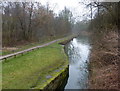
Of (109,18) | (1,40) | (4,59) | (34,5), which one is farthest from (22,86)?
(34,5)

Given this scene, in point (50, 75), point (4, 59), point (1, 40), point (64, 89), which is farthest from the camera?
point (1, 40)

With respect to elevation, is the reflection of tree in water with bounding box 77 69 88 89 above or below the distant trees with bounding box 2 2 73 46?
below

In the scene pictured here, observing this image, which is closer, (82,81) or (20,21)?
(82,81)

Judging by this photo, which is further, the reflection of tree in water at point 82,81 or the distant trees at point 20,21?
the distant trees at point 20,21

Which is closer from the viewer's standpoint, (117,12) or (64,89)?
(64,89)

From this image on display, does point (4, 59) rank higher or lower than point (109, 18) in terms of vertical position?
lower

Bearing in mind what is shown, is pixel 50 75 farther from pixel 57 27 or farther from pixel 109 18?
pixel 57 27

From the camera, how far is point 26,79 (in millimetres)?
7234

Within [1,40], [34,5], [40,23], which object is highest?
[34,5]

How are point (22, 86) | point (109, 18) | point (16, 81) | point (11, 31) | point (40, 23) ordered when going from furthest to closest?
1. point (40, 23)
2. point (11, 31)
3. point (109, 18)
4. point (16, 81)
5. point (22, 86)

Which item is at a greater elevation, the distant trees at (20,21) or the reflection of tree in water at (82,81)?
the distant trees at (20,21)

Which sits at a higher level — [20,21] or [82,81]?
[20,21]

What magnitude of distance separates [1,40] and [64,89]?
17620 millimetres

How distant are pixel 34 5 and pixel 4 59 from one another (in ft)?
64.8
